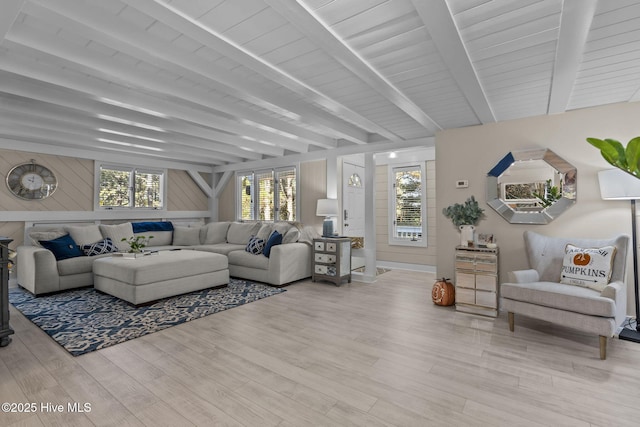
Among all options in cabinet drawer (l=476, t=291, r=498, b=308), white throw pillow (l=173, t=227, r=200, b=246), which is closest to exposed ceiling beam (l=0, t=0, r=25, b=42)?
cabinet drawer (l=476, t=291, r=498, b=308)

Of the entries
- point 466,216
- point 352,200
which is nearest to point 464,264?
point 466,216

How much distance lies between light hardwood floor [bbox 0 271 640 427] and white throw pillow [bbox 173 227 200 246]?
341 cm

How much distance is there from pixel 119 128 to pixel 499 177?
5299 millimetres

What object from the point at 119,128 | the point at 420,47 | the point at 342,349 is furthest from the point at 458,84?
the point at 119,128

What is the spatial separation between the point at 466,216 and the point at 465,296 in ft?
3.39

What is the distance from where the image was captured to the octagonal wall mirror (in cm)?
355

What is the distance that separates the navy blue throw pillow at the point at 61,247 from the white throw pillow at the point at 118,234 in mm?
752

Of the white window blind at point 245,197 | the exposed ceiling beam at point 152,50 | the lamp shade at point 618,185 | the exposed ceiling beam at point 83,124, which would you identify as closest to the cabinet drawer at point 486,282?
the lamp shade at point 618,185

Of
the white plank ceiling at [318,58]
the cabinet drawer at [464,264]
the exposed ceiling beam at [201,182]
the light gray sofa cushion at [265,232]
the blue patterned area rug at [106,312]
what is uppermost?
the white plank ceiling at [318,58]

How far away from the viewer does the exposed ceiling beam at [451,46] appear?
1733 millimetres

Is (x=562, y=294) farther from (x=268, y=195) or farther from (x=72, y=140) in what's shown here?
(x=72, y=140)

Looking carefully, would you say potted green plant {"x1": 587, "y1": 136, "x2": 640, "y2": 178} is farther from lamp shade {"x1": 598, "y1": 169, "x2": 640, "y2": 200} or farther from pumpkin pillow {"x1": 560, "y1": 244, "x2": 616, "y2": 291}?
pumpkin pillow {"x1": 560, "y1": 244, "x2": 616, "y2": 291}

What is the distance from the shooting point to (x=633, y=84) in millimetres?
2818

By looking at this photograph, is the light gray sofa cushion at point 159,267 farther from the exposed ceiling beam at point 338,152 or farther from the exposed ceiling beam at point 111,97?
the exposed ceiling beam at point 338,152
